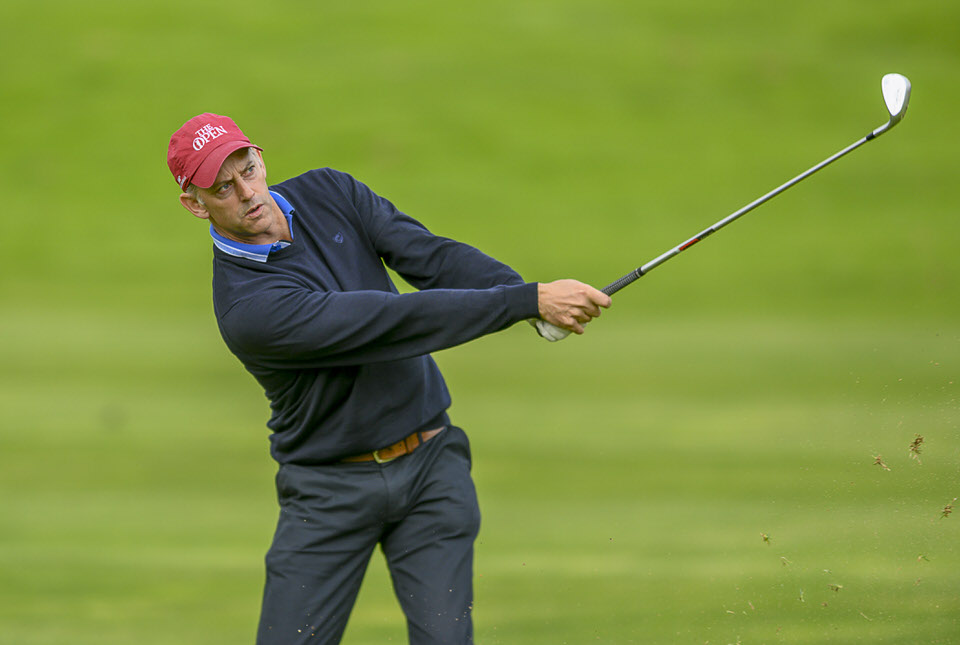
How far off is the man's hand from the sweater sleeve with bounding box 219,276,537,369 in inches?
1.0

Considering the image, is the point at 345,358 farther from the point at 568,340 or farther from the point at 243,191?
the point at 568,340

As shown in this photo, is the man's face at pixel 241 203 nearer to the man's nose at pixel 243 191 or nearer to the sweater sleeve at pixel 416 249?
the man's nose at pixel 243 191

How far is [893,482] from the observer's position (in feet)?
19.4

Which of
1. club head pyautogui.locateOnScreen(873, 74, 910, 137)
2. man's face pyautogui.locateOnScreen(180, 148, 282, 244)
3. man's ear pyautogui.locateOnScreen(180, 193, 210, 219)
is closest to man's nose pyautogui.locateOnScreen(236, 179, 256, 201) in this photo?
man's face pyautogui.locateOnScreen(180, 148, 282, 244)

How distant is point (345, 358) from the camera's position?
2430 millimetres

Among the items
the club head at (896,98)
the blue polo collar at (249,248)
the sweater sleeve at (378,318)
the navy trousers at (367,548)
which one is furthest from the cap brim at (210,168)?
the club head at (896,98)

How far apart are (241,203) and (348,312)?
1.06 ft

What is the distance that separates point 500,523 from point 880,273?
6.26 m

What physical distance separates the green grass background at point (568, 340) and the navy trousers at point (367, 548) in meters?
1.26

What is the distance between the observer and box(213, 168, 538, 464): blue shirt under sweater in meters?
2.36

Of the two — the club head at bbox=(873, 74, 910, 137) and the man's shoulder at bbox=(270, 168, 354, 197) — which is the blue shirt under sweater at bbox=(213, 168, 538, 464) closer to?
the man's shoulder at bbox=(270, 168, 354, 197)

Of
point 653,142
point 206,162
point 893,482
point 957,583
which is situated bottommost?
point 957,583

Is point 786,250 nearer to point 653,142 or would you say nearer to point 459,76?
point 653,142

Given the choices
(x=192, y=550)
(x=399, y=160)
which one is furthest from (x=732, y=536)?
(x=399, y=160)
